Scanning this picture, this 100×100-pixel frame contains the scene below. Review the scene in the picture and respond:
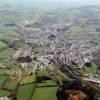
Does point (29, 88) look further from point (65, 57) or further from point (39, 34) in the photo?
point (39, 34)

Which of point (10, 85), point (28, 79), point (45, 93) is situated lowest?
point (45, 93)

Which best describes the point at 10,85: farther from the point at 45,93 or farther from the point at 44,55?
the point at 44,55

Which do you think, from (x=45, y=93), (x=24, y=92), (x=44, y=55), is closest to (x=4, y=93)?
(x=24, y=92)

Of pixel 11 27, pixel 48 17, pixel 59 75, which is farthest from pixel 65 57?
pixel 48 17

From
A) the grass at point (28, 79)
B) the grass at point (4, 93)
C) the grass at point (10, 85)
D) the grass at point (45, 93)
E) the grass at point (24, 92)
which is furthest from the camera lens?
the grass at point (28, 79)

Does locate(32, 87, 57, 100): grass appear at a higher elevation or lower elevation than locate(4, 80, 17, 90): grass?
lower

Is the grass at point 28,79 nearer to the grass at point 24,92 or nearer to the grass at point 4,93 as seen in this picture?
the grass at point 24,92

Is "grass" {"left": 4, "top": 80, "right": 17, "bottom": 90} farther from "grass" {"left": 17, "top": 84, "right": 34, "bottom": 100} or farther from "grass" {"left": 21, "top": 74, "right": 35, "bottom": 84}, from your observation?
"grass" {"left": 21, "top": 74, "right": 35, "bottom": 84}

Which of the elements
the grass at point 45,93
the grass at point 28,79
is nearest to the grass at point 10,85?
the grass at point 28,79

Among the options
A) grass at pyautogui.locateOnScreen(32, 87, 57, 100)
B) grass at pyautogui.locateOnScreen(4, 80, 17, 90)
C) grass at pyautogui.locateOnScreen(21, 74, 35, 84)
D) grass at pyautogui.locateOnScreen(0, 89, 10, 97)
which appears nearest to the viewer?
grass at pyautogui.locateOnScreen(32, 87, 57, 100)

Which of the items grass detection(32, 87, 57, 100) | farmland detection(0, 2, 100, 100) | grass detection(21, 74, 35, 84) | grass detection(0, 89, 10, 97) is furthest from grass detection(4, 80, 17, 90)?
grass detection(32, 87, 57, 100)

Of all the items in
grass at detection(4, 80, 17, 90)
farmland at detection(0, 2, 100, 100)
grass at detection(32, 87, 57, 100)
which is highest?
farmland at detection(0, 2, 100, 100)
